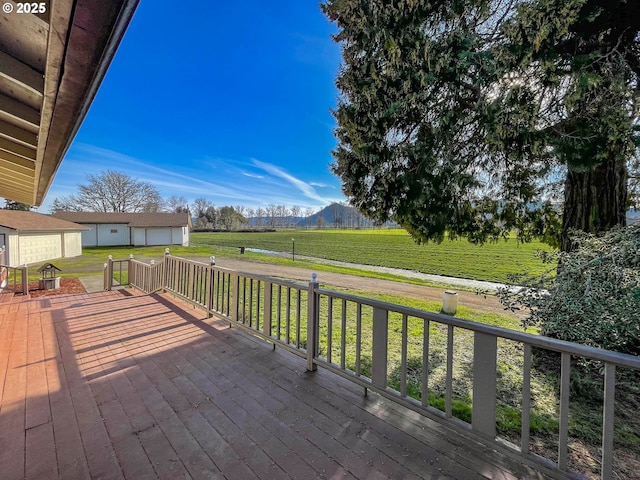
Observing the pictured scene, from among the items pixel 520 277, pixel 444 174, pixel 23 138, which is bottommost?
pixel 520 277

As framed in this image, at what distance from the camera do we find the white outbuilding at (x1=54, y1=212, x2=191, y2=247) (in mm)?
26250

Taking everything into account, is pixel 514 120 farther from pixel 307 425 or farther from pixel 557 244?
pixel 307 425

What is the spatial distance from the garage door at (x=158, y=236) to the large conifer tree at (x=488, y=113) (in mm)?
28495

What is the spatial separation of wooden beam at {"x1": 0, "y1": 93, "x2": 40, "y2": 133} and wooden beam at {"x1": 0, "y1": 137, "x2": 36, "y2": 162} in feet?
3.00

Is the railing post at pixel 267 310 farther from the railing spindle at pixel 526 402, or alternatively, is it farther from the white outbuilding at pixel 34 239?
the white outbuilding at pixel 34 239

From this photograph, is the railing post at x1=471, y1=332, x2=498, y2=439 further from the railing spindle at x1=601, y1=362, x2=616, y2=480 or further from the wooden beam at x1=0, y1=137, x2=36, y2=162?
the wooden beam at x1=0, y1=137, x2=36, y2=162

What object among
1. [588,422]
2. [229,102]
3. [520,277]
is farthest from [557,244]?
[229,102]

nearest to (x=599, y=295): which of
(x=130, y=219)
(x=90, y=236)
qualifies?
(x=130, y=219)

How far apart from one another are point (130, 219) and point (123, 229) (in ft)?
3.73

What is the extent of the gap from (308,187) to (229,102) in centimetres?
3524

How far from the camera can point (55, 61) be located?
165 cm

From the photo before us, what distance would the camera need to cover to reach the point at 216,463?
1.65m

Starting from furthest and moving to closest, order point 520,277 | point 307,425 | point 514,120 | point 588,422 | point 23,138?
point 520,277 → point 23,138 → point 514,120 → point 588,422 → point 307,425

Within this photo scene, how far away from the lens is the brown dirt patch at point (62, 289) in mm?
7776
